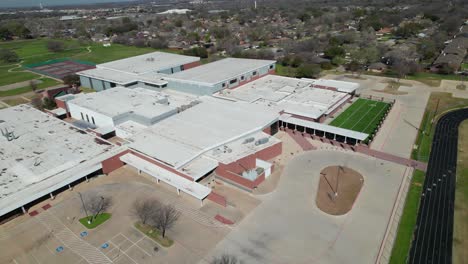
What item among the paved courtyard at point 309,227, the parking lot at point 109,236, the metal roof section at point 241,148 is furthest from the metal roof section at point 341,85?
the parking lot at point 109,236

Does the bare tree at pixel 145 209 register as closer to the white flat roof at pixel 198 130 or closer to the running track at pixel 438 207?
the white flat roof at pixel 198 130

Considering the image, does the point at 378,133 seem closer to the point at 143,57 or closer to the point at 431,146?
the point at 431,146

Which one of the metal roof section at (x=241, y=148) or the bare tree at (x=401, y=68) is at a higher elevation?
the bare tree at (x=401, y=68)

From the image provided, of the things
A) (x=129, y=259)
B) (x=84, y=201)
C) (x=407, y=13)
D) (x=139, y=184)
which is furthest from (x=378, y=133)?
(x=407, y=13)

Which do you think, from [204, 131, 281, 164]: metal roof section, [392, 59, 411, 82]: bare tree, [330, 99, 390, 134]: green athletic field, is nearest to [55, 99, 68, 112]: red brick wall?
[204, 131, 281, 164]: metal roof section

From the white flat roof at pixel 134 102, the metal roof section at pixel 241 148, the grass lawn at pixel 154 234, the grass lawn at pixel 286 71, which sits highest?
the white flat roof at pixel 134 102

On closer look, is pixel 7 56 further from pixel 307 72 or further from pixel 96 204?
pixel 307 72

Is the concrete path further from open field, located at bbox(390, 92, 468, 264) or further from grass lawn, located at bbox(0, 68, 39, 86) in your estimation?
grass lawn, located at bbox(0, 68, 39, 86)
